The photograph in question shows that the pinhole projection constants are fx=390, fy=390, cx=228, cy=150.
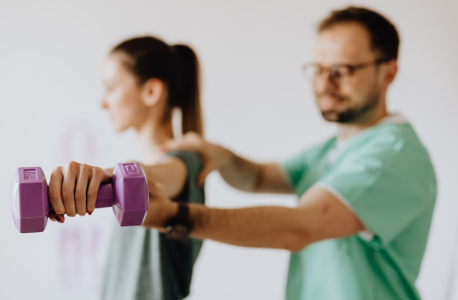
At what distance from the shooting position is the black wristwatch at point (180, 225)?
2.26ft

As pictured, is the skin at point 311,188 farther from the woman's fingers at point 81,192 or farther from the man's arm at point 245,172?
the woman's fingers at point 81,192

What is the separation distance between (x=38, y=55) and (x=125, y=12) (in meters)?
0.40

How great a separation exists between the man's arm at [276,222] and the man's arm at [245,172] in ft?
1.09

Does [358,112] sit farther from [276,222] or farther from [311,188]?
[276,222]

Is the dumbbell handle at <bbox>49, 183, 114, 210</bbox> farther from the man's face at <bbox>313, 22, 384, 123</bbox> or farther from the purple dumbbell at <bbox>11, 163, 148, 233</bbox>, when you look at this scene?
the man's face at <bbox>313, 22, 384, 123</bbox>

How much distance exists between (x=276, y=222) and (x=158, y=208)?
0.78ft

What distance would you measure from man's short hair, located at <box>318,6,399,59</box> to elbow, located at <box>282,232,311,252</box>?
0.60 metres

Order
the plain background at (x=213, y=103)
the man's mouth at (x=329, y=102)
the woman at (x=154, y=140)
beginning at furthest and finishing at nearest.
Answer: the plain background at (x=213, y=103) < the man's mouth at (x=329, y=102) < the woman at (x=154, y=140)

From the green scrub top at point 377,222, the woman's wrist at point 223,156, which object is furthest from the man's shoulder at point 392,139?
the woman's wrist at point 223,156

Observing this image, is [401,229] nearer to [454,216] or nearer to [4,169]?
[454,216]

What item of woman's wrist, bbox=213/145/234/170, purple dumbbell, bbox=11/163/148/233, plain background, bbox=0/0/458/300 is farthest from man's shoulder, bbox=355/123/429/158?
plain background, bbox=0/0/458/300

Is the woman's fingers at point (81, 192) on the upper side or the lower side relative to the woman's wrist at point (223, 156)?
upper

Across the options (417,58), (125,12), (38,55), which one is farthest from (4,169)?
(417,58)

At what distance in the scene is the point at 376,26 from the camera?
108 centimetres
